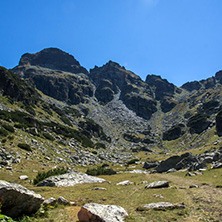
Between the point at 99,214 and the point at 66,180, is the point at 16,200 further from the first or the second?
the point at 66,180

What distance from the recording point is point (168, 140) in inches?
6427

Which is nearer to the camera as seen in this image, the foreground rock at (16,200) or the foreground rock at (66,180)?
the foreground rock at (16,200)

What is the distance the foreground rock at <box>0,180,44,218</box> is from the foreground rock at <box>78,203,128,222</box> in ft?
10.9

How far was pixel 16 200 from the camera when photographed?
975cm

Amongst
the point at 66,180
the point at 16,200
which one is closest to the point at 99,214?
the point at 16,200

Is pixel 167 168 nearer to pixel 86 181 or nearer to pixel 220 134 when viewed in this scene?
pixel 86 181

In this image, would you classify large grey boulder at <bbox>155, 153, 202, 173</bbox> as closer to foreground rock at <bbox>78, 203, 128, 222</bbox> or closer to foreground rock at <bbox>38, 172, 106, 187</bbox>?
foreground rock at <bbox>38, 172, 106, 187</bbox>

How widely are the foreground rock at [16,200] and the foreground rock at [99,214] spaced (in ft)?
10.9

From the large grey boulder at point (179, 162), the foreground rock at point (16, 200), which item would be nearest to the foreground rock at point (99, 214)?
the foreground rock at point (16, 200)

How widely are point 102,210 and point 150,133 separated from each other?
179382 mm

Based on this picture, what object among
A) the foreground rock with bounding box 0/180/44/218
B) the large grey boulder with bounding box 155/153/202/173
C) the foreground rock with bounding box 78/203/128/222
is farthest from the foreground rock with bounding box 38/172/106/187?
the large grey boulder with bounding box 155/153/202/173

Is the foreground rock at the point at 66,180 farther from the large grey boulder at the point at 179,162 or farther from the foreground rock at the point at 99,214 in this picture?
the large grey boulder at the point at 179,162

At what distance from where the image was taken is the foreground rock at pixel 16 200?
9.29 meters

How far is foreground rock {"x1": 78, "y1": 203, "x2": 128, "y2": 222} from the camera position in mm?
9570
